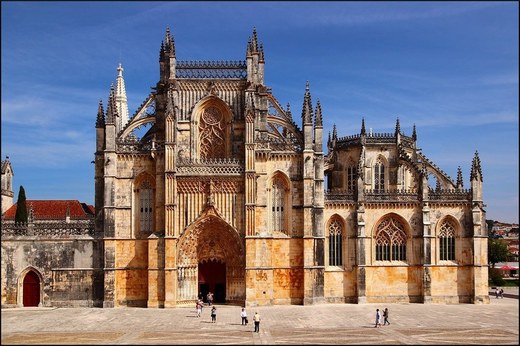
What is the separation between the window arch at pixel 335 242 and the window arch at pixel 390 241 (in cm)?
311

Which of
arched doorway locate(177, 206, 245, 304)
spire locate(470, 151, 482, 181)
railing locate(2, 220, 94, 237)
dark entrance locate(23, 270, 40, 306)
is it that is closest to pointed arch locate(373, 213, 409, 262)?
spire locate(470, 151, 482, 181)

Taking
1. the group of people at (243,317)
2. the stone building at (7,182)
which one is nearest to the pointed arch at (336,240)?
the group of people at (243,317)

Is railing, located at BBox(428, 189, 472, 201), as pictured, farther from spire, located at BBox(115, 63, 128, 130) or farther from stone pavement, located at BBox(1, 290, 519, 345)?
spire, located at BBox(115, 63, 128, 130)

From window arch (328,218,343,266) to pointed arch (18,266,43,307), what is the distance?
925 inches

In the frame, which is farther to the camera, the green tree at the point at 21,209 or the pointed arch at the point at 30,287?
the green tree at the point at 21,209

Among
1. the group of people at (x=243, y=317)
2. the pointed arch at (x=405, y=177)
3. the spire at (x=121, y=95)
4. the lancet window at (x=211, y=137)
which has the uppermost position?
the spire at (x=121, y=95)

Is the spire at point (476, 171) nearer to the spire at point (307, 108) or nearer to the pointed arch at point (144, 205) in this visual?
the spire at point (307, 108)

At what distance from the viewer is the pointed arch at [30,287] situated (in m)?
52.1

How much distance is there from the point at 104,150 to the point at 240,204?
1148 centimetres

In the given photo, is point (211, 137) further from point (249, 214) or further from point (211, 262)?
point (211, 262)

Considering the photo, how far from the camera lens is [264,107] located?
5575cm

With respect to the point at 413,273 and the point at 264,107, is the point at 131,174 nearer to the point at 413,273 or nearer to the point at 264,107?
the point at 264,107

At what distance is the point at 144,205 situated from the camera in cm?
5384

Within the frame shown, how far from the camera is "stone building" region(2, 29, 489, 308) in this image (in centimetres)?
5278
